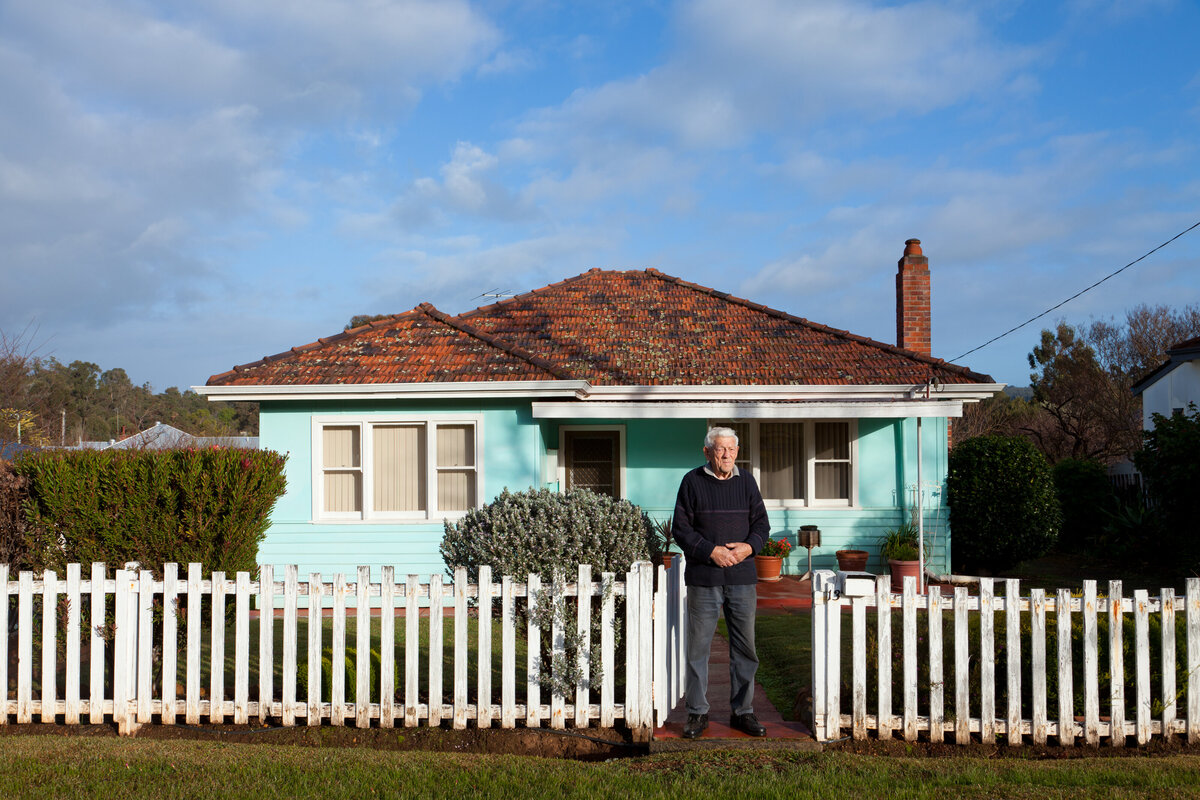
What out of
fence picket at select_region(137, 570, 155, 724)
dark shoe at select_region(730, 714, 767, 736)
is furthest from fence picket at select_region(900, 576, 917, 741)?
fence picket at select_region(137, 570, 155, 724)

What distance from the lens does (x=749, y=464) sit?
13195mm

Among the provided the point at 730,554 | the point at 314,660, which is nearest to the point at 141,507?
the point at 314,660

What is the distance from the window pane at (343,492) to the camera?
11852 mm

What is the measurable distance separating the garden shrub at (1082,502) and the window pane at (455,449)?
1141cm

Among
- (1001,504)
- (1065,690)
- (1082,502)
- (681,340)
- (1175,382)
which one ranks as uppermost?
(681,340)

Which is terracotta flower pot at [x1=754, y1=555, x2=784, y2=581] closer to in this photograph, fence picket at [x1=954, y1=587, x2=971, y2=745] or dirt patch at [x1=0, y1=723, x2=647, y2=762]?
fence picket at [x1=954, y1=587, x2=971, y2=745]

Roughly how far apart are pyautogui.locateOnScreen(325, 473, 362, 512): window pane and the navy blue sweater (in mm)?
7313

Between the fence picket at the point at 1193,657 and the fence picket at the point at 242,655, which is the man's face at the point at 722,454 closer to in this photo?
the fence picket at the point at 1193,657

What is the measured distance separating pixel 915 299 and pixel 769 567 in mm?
5778

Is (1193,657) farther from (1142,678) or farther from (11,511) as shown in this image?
(11,511)

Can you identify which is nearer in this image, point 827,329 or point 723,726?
point 723,726

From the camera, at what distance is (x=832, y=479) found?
1326 cm

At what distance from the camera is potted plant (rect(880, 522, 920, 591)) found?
12.0 m

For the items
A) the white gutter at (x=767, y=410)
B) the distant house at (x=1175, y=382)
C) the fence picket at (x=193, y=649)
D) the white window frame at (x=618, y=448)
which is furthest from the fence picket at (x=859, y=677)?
the distant house at (x=1175, y=382)
